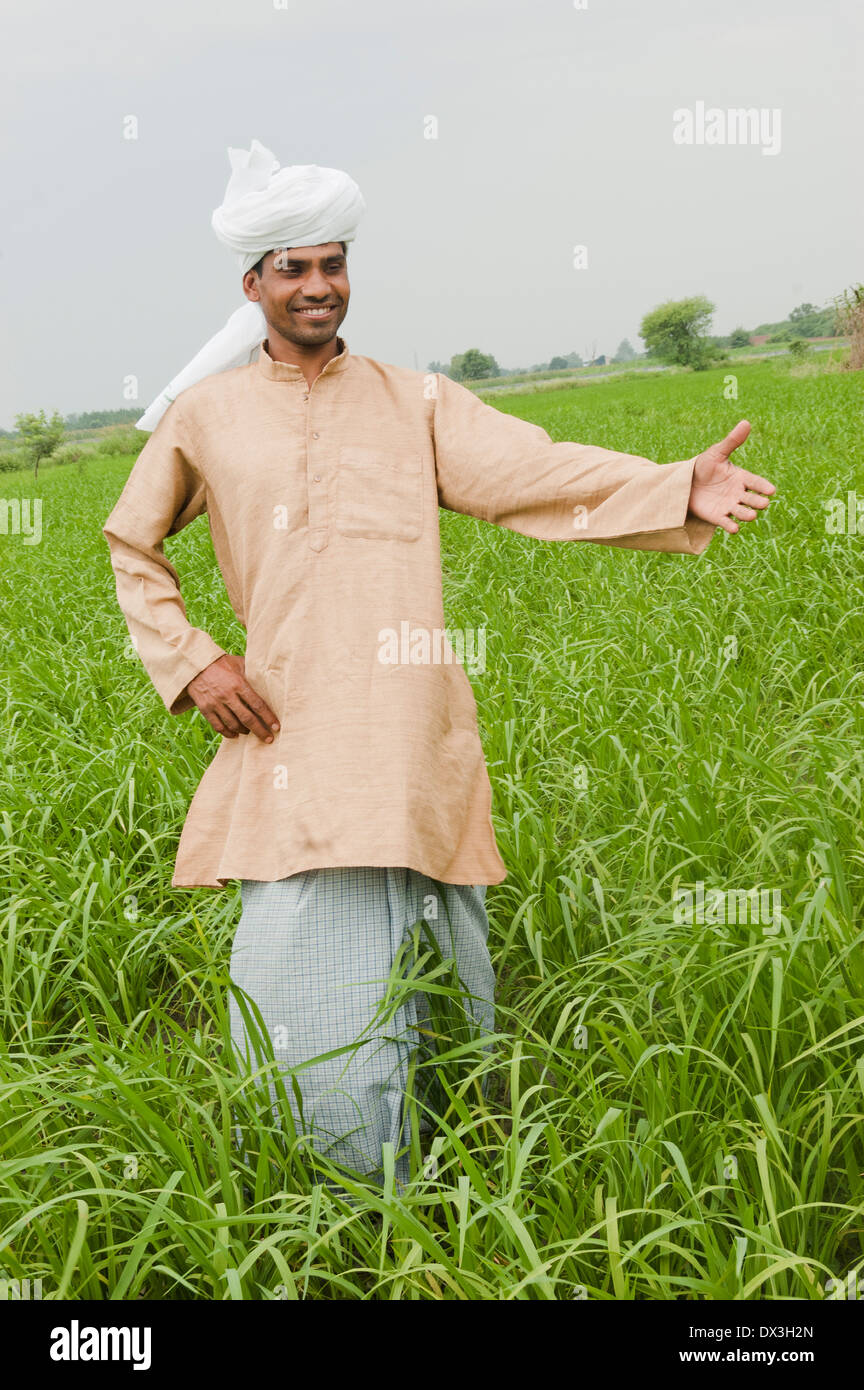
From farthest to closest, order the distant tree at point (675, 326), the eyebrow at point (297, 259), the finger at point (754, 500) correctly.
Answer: the distant tree at point (675, 326)
the eyebrow at point (297, 259)
the finger at point (754, 500)

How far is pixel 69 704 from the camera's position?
13.3 ft

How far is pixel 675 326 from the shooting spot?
2854 inches

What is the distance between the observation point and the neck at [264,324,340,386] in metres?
2.03

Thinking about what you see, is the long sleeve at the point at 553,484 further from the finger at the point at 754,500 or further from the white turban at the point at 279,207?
the white turban at the point at 279,207

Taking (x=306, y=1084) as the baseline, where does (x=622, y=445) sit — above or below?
above

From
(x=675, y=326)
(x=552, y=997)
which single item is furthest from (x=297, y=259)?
(x=675, y=326)

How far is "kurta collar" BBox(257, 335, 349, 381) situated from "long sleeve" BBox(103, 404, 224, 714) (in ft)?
0.59

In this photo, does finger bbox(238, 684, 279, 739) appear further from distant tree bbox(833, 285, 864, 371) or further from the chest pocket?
distant tree bbox(833, 285, 864, 371)

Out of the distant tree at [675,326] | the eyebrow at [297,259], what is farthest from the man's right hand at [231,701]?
the distant tree at [675,326]

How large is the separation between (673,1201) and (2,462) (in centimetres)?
2929

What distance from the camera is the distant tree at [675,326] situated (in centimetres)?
6931
